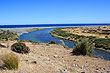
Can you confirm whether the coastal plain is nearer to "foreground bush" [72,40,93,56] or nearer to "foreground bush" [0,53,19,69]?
"foreground bush" [0,53,19,69]

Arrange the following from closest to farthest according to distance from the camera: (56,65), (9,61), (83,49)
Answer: (9,61) → (56,65) → (83,49)

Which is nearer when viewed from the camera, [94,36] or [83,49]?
[83,49]

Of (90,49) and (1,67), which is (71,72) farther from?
(90,49)

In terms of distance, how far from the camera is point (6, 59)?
6.64m

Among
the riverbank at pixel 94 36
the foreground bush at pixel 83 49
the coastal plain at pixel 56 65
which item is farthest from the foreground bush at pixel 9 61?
the riverbank at pixel 94 36

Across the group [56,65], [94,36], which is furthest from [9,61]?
[94,36]

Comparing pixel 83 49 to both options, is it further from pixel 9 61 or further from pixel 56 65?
pixel 9 61

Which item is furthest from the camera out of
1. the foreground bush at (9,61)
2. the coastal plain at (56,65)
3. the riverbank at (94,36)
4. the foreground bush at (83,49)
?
the riverbank at (94,36)

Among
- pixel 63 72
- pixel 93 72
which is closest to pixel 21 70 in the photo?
pixel 63 72

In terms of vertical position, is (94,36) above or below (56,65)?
below

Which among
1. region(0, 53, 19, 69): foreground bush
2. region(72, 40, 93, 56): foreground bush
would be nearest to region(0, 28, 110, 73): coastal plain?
region(0, 53, 19, 69): foreground bush

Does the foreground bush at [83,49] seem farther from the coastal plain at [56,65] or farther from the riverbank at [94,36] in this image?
the riverbank at [94,36]

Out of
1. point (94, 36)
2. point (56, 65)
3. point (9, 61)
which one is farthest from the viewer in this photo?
point (94, 36)

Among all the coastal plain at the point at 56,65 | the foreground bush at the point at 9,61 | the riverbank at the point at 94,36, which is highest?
the foreground bush at the point at 9,61
